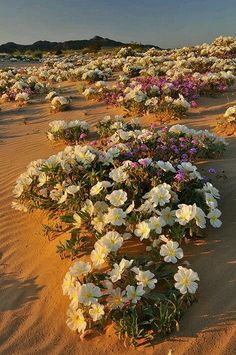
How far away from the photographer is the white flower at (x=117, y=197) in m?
4.07

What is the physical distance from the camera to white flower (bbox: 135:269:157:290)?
334 centimetres

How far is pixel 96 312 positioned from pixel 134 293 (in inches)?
12.5

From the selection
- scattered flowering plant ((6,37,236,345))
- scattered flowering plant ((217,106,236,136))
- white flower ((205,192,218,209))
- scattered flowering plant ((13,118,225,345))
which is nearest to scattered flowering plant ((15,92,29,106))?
scattered flowering plant ((217,106,236,136))

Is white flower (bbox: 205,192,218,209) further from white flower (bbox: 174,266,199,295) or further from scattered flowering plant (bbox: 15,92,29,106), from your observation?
scattered flowering plant (bbox: 15,92,29,106)

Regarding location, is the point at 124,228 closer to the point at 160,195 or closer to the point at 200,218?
the point at 160,195

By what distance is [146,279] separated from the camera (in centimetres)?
337

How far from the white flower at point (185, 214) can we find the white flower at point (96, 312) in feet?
3.48

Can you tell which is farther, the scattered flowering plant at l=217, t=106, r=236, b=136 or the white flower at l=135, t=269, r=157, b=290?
the scattered flowering plant at l=217, t=106, r=236, b=136

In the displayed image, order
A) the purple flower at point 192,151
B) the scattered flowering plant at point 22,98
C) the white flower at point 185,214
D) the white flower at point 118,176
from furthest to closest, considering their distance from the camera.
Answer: the scattered flowering plant at point 22,98
the purple flower at point 192,151
the white flower at point 118,176
the white flower at point 185,214

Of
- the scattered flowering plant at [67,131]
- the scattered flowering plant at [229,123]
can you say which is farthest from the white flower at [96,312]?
the scattered flowering plant at [229,123]

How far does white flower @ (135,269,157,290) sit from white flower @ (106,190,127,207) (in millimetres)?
844

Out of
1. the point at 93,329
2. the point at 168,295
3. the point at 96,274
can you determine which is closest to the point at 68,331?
the point at 93,329

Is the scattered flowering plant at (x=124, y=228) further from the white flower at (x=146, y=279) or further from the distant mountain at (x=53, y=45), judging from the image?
the distant mountain at (x=53, y=45)

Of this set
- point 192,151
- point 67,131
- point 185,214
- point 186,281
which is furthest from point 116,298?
point 67,131
